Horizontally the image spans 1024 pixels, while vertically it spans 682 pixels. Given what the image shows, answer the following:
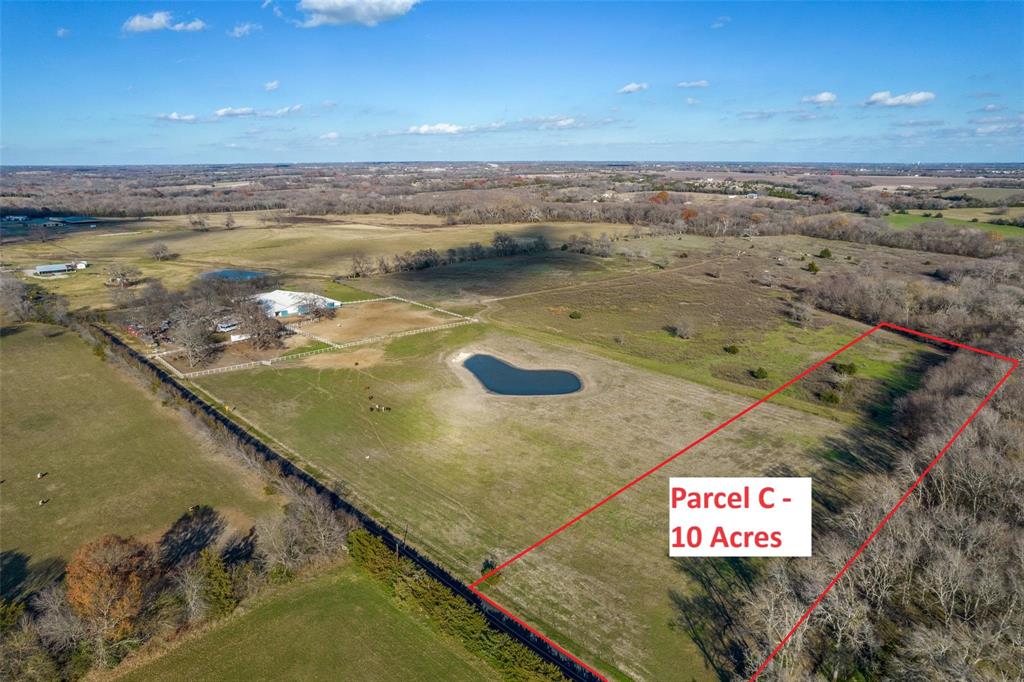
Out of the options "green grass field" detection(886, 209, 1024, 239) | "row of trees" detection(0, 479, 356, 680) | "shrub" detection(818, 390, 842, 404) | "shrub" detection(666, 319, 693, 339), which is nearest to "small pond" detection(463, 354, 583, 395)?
"shrub" detection(666, 319, 693, 339)

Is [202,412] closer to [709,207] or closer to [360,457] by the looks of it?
[360,457]

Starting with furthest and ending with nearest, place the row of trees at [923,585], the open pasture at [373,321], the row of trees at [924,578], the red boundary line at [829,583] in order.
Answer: the open pasture at [373,321]
the red boundary line at [829,583]
the row of trees at [924,578]
the row of trees at [923,585]

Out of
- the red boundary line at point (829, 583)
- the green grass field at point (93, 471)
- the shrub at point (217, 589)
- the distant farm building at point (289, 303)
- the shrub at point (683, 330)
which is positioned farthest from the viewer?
the distant farm building at point (289, 303)

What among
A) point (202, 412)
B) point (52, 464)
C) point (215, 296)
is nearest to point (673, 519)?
point (202, 412)

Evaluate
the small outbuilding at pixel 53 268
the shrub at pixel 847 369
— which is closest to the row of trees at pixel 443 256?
the small outbuilding at pixel 53 268

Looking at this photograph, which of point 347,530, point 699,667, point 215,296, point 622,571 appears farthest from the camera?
point 215,296

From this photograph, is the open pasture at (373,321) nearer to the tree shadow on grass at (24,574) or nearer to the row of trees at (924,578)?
the tree shadow on grass at (24,574)

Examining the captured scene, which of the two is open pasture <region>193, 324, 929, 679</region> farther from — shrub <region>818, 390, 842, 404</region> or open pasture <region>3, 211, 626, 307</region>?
open pasture <region>3, 211, 626, 307</region>

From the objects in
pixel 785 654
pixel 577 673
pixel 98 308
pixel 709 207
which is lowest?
pixel 577 673
